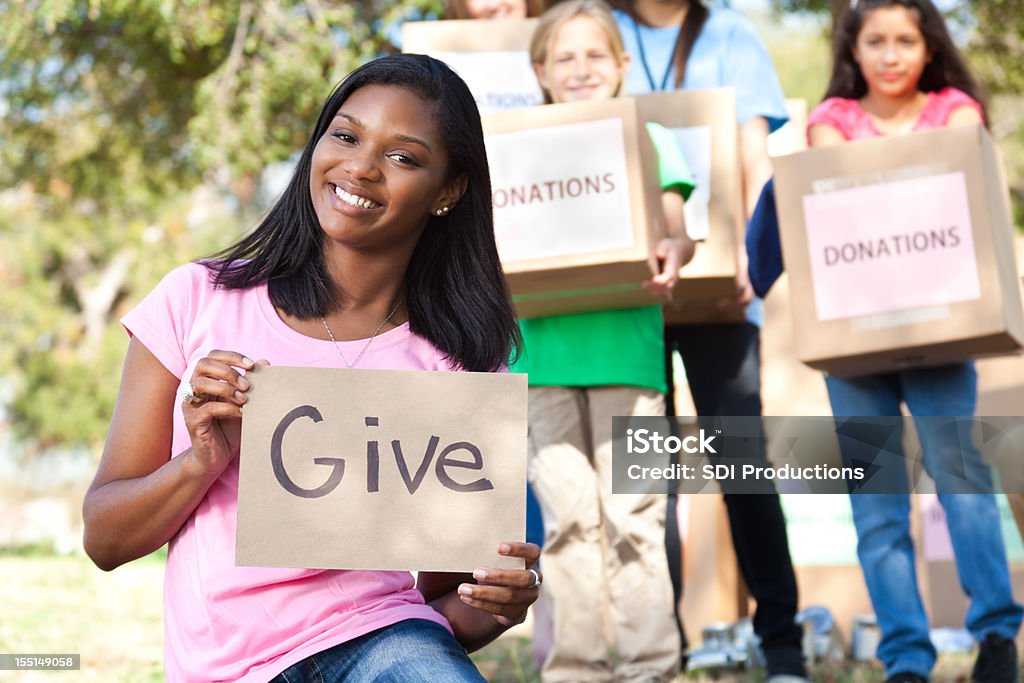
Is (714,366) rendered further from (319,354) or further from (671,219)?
(319,354)

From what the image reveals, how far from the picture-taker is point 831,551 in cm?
459

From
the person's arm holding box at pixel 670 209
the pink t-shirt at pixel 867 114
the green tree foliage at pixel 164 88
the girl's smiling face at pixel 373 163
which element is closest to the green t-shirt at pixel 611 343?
the person's arm holding box at pixel 670 209

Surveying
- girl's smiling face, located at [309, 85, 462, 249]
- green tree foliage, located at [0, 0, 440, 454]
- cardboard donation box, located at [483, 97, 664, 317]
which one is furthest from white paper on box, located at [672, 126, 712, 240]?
green tree foliage, located at [0, 0, 440, 454]

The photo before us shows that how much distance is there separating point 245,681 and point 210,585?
0.47 feet

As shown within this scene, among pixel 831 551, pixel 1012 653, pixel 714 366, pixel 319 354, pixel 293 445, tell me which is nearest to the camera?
pixel 293 445

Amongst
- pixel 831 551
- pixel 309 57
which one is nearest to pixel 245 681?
pixel 831 551

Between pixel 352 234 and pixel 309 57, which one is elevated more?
pixel 309 57

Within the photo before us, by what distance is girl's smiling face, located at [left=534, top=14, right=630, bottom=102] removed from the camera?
3445 mm

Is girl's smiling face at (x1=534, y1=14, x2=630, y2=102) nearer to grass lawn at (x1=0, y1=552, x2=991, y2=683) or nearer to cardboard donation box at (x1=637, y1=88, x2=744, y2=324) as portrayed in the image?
cardboard donation box at (x1=637, y1=88, x2=744, y2=324)

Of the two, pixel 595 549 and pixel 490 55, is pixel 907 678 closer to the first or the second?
pixel 595 549

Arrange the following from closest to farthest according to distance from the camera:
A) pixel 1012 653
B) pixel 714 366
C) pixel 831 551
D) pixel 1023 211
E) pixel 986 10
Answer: pixel 1012 653, pixel 714 366, pixel 831 551, pixel 986 10, pixel 1023 211

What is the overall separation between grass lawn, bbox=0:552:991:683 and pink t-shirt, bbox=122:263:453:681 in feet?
4.83

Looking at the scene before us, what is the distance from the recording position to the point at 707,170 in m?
3.44

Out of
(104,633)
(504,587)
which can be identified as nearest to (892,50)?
(504,587)
